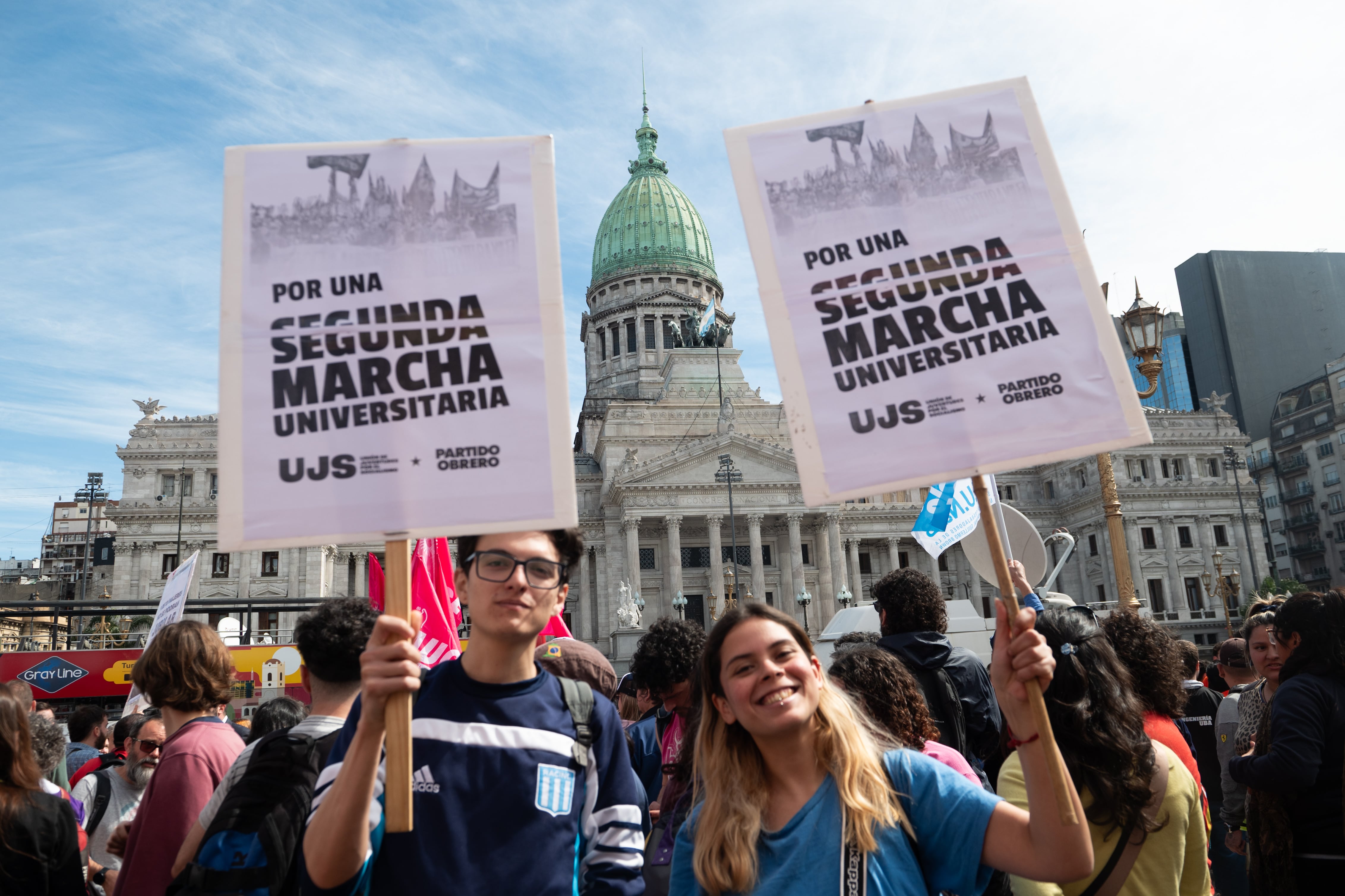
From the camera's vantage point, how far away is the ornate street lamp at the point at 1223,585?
52.8m

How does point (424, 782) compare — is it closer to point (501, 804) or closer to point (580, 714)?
point (501, 804)

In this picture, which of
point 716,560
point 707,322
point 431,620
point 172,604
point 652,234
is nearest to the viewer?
point 172,604

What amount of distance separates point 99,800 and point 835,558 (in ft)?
158

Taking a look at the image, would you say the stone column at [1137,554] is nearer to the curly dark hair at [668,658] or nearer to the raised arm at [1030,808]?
the curly dark hair at [668,658]

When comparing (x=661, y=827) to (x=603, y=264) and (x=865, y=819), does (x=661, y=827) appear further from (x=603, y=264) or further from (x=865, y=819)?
(x=603, y=264)

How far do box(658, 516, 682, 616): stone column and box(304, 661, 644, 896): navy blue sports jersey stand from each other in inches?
1813

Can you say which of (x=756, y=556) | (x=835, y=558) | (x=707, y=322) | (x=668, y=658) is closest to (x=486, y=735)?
(x=668, y=658)

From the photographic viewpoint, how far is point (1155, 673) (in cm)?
470

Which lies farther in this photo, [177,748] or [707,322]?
[707,322]

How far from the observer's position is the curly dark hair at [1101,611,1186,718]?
182 inches

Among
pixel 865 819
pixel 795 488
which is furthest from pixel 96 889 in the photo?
pixel 795 488

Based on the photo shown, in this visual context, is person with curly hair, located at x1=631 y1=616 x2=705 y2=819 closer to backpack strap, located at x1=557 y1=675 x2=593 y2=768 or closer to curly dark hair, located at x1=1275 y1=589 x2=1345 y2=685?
backpack strap, located at x1=557 y1=675 x2=593 y2=768

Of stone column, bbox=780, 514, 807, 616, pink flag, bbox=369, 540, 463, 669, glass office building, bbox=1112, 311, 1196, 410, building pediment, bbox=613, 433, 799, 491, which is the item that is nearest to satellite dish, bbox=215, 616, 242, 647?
pink flag, bbox=369, 540, 463, 669

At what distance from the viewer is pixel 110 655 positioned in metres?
23.3
